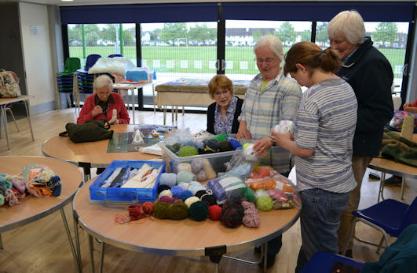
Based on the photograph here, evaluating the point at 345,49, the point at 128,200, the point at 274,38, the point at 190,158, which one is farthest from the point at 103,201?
the point at 345,49

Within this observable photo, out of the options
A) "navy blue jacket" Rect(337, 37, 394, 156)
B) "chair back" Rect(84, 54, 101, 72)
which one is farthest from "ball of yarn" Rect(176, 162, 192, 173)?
"chair back" Rect(84, 54, 101, 72)

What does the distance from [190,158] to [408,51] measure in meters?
6.02

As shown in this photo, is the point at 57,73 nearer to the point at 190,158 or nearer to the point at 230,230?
the point at 190,158

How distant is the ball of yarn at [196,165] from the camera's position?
1.73 metres

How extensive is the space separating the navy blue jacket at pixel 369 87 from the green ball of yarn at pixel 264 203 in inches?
27.2

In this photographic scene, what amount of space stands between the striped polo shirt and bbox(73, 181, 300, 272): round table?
7.6 inches

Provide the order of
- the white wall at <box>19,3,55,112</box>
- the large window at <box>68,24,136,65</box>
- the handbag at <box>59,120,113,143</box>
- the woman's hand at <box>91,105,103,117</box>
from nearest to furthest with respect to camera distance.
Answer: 1. the handbag at <box>59,120,113,143</box>
2. the woman's hand at <box>91,105,103,117</box>
3. the white wall at <box>19,3,55,112</box>
4. the large window at <box>68,24,136,65</box>

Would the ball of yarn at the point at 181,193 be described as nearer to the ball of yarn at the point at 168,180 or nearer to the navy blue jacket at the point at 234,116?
the ball of yarn at the point at 168,180

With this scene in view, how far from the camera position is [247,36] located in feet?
22.8

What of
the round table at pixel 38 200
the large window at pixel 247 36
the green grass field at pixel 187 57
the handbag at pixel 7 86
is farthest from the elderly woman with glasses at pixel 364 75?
the green grass field at pixel 187 57

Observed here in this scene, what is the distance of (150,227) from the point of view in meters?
1.35

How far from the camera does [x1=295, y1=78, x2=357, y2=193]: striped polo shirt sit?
1377 millimetres

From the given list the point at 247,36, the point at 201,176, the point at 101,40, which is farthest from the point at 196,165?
the point at 101,40

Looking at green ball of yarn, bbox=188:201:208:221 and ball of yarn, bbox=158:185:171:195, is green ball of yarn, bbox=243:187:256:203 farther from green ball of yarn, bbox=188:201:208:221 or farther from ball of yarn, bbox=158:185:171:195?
ball of yarn, bbox=158:185:171:195
